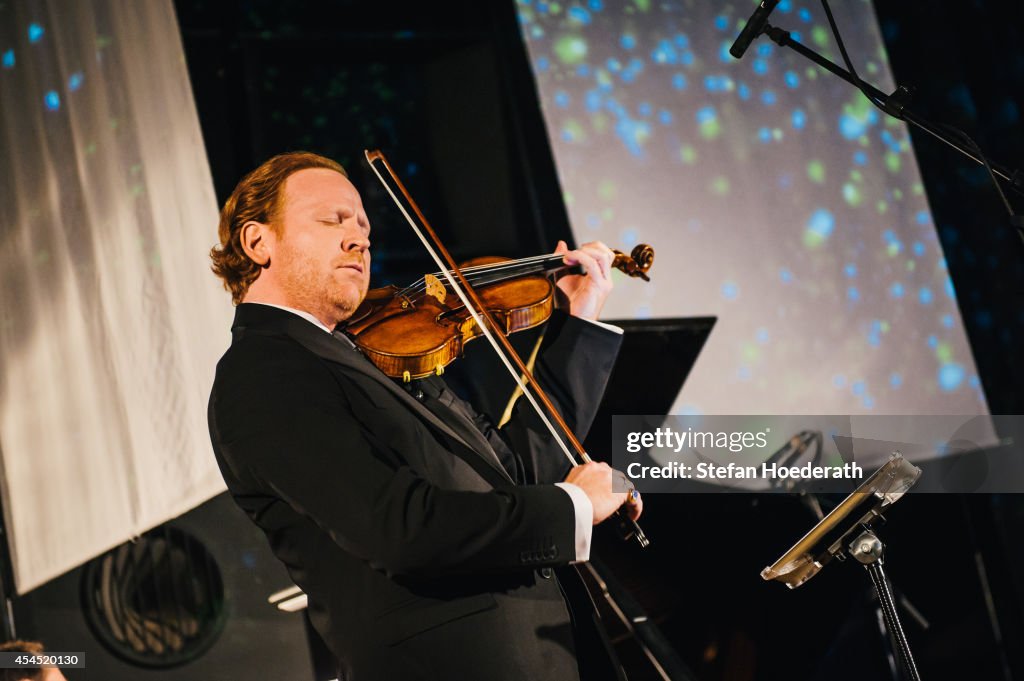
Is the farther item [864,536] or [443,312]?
[443,312]

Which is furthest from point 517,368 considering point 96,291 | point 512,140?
point 512,140

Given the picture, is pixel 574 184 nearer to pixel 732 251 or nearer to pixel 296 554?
pixel 732 251

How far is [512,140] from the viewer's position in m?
3.44

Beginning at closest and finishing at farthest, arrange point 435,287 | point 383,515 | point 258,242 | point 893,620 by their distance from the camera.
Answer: point 383,515
point 893,620
point 258,242
point 435,287

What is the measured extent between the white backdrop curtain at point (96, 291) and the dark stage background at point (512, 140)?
1.35 feet

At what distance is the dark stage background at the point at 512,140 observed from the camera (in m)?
3.09

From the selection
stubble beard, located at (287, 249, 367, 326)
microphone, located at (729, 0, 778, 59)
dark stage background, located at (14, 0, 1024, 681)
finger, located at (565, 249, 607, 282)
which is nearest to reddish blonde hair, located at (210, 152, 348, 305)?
stubble beard, located at (287, 249, 367, 326)

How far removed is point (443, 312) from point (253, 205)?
463mm

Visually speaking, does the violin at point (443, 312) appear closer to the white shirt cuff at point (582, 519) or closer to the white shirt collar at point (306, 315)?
the white shirt collar at point (306, 315)

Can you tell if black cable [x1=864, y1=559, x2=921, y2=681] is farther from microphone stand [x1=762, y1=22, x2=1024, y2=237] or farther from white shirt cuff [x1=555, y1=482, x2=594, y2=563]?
microphone stand [x1=762, y1=22, x2=1024, y2=237]

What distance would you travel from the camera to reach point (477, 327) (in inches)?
78.5

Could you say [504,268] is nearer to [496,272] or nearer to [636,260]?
[496,272]

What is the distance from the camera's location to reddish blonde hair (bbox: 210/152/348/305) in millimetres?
1680

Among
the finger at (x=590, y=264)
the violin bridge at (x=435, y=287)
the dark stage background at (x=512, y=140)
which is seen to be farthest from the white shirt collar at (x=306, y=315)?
the dark stage background at (x=512, y=140)
